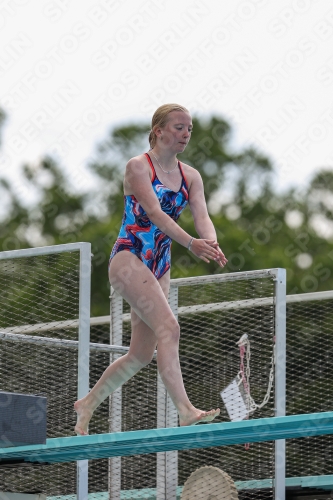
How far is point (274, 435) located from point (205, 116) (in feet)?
118

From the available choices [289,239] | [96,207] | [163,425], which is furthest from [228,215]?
[163,425]

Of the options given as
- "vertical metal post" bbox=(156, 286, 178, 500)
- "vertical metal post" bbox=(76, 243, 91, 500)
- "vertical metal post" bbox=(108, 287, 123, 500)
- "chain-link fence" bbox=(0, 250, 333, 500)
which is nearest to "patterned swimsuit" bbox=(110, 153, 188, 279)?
"vertical metal post" bbox=(76, 243, 91, 500)

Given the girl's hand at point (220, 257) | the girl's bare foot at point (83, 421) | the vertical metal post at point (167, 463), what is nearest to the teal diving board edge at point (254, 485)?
the vertical metal post at point (167, 463)

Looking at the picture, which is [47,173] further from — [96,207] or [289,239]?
[289,239]

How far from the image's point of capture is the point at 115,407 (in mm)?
7707

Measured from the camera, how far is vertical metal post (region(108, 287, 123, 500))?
24.4ft

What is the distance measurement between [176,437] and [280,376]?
6.79ft

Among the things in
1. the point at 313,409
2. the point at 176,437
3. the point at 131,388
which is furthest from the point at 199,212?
the point at 313,409

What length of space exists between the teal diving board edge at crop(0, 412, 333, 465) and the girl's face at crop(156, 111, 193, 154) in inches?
67.7

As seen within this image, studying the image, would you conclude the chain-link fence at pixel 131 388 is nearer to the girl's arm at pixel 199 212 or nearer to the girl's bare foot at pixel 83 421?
the girl's bare foot at pixel 83 421

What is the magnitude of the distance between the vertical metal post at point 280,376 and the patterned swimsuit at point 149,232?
1.47m

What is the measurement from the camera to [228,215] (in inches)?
1431

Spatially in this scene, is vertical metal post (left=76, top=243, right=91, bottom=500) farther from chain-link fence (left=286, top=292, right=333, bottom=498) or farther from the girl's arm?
chain-link fence (left=286, top=292, right=333, bottom=498)

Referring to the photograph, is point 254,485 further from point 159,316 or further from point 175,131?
point 175,131
